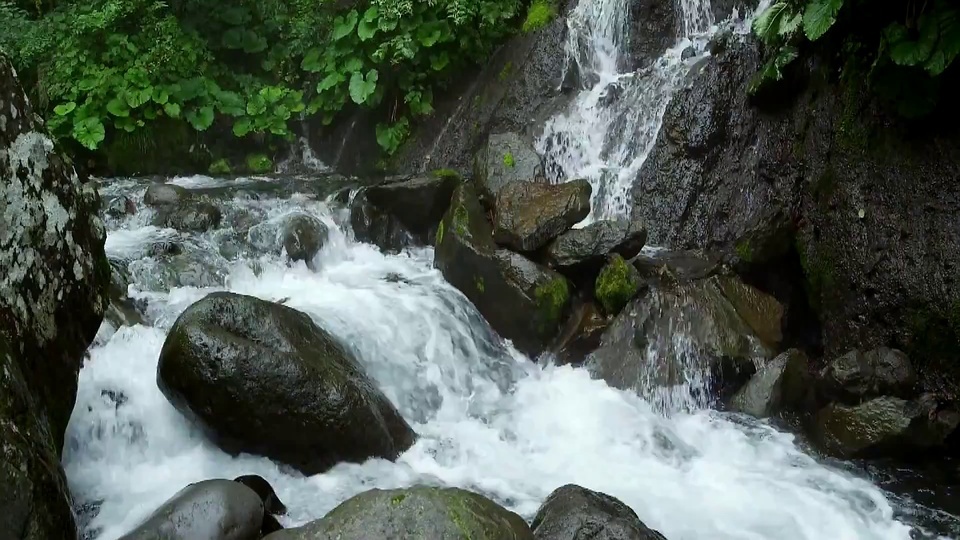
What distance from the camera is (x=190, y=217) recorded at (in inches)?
350

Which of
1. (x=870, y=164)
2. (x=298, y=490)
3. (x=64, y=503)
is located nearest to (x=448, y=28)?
(x=870, y=164)

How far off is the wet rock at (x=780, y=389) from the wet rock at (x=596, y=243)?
181 centimetres

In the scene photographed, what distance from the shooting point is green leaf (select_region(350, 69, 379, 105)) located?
11.3 meters

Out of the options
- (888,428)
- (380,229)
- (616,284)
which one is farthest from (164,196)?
(888,428)

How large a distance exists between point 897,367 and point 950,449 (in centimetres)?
71

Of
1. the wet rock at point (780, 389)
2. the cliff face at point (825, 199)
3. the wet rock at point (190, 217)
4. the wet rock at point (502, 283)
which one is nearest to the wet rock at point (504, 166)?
the wet rock at point (502, 283)

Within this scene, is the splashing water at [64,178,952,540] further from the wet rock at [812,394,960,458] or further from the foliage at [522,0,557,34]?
the foliage at [522,0,557,34]

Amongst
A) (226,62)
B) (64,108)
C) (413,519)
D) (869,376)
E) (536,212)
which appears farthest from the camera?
(226,62)

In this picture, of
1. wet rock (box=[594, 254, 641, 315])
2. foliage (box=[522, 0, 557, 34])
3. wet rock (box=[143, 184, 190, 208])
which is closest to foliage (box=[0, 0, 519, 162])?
foliage (box=[522, 0, 557, 34])

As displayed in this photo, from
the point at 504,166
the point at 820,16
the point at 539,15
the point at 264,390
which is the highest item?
the point at 820,16

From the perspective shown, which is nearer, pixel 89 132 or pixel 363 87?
pixel 89 132

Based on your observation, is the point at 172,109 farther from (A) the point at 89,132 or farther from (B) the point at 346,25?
(B) the point at 346,25

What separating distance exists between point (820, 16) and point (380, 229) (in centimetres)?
520

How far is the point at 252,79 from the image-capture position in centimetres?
1274
